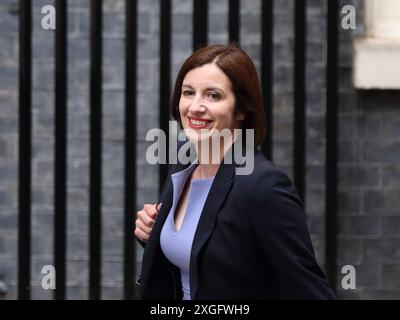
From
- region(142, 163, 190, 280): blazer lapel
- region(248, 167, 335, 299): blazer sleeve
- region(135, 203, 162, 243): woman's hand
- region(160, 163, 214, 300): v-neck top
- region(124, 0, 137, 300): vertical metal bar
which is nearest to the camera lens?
region(248, 167, 335, 299): blazer sleeve

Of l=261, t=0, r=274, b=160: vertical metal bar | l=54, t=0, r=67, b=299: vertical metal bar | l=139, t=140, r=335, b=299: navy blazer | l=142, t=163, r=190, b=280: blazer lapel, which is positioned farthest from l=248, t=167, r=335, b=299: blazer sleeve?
l=54, t=0, r=67, b=299: vertical metal bar

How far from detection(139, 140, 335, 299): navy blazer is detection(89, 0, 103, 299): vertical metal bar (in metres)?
1.88

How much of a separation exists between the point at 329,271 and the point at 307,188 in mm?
757

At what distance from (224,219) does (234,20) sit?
6.50 ft

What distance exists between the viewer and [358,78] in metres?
5.12

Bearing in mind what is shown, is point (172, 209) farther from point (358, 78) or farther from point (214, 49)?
point (358, 78)

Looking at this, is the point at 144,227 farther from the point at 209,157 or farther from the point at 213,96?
the point at 213,96

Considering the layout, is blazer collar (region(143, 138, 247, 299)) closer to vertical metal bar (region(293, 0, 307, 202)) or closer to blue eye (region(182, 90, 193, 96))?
blue eye (region(182, 90, 193, 96))

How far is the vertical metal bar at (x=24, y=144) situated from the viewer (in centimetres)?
444

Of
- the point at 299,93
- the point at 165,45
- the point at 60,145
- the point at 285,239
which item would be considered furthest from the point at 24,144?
the point at 285,239

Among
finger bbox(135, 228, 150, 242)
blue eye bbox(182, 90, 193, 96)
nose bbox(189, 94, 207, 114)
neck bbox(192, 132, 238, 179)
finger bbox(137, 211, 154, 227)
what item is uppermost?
blue eye bbox(182, 90, 193, 96)

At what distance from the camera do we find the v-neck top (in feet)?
8.78

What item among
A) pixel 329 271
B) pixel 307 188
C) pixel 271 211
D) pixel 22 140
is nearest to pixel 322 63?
pixel 307 188

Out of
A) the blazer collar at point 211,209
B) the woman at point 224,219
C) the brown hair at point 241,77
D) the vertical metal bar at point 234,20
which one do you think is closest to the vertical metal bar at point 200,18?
the vertical metal bar at point 234,20
